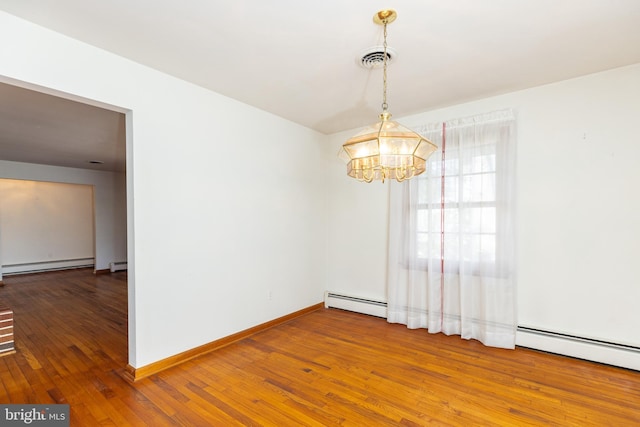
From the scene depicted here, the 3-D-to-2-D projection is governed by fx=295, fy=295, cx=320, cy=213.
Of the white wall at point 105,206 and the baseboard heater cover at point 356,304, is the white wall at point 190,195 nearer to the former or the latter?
the baseboard heater cover at point 356,304

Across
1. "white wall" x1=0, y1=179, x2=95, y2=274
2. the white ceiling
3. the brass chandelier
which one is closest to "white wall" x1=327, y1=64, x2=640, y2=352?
the white ceiling

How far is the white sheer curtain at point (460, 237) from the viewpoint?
10.2 ft

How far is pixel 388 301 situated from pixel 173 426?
2698mm

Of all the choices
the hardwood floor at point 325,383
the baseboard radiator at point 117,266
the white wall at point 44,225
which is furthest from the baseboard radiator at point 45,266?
the hardwood floor at point 325,383

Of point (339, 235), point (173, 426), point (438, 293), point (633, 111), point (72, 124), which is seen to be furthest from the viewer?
point (339, 235)

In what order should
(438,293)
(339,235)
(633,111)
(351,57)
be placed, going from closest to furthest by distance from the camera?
(351,57), (633,111), (438,293), (339,235)

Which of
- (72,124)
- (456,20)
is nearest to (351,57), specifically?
(456,20)

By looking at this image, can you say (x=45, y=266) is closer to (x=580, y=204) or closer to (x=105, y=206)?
(x=105, y=206)

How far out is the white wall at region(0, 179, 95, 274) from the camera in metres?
7.21

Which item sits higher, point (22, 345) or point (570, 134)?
point (570, 134)

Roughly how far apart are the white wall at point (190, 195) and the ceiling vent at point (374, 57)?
1590 mm

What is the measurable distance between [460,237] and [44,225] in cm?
989

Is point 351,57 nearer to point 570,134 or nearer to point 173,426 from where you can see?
point 570,134

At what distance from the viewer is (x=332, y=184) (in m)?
4.58
